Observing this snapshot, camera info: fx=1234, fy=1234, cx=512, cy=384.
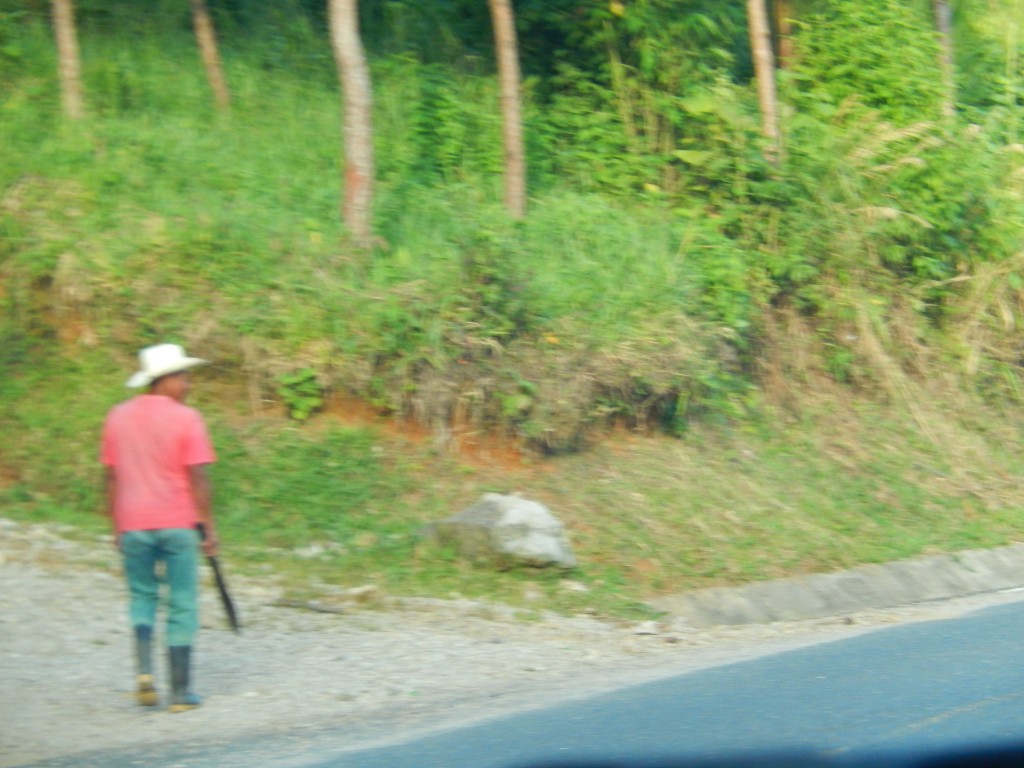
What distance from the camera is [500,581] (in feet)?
29.4

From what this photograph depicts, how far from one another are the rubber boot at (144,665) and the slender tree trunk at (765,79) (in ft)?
32.6

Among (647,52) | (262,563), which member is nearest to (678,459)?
(262,563)

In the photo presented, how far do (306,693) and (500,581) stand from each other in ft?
8.32

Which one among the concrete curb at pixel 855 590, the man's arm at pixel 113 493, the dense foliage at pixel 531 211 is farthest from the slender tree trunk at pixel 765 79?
the man's arm at pixel 113 493

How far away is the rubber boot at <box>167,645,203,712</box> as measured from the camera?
6.12m

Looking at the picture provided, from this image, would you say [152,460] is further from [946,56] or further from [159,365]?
[946,56]

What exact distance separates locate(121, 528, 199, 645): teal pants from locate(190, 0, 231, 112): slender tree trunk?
8.47 meters

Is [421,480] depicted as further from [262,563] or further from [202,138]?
[202,138]

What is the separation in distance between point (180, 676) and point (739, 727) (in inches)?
108

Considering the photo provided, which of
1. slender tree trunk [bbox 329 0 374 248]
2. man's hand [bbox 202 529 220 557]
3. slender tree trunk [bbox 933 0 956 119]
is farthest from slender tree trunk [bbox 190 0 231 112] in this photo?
slender tree trunk [bbox 933 0 956 119]

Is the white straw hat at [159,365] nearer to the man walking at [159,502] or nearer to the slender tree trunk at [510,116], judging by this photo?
the man walking at [159,502]

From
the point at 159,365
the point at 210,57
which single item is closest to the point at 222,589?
the point at 159,365

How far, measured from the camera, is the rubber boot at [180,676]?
6.12m

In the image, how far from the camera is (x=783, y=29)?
16312mm
